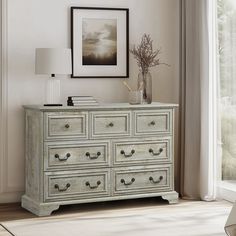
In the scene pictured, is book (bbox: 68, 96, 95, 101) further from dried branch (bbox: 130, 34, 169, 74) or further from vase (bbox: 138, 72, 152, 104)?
dried branch (bbox: 130, 34, 169, 74)

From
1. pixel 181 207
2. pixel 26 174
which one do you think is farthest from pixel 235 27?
pixel 26 174

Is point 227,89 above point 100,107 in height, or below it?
above

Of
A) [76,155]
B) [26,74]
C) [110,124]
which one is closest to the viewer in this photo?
[76,155]

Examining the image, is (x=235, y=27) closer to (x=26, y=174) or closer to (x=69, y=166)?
(x=69, y=166)

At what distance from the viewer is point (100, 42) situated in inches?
226

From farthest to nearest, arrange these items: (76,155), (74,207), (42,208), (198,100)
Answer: (198,100) < (74,207) < (76,155) < (42,208)

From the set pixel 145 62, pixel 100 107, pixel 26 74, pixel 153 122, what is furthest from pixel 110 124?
pixel 26 74

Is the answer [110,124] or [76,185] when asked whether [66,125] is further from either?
[76,185]

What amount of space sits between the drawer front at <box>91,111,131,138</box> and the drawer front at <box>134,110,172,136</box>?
0.10m

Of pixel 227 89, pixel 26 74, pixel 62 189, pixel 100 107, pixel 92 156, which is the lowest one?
pixel 62 189

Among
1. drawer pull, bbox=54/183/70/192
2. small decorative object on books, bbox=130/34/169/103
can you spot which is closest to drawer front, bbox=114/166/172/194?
drawer pull, bbox=54/183/70/192

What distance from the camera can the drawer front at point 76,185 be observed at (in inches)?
201

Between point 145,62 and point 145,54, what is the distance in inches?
3.2

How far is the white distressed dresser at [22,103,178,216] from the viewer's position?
16.7ft
